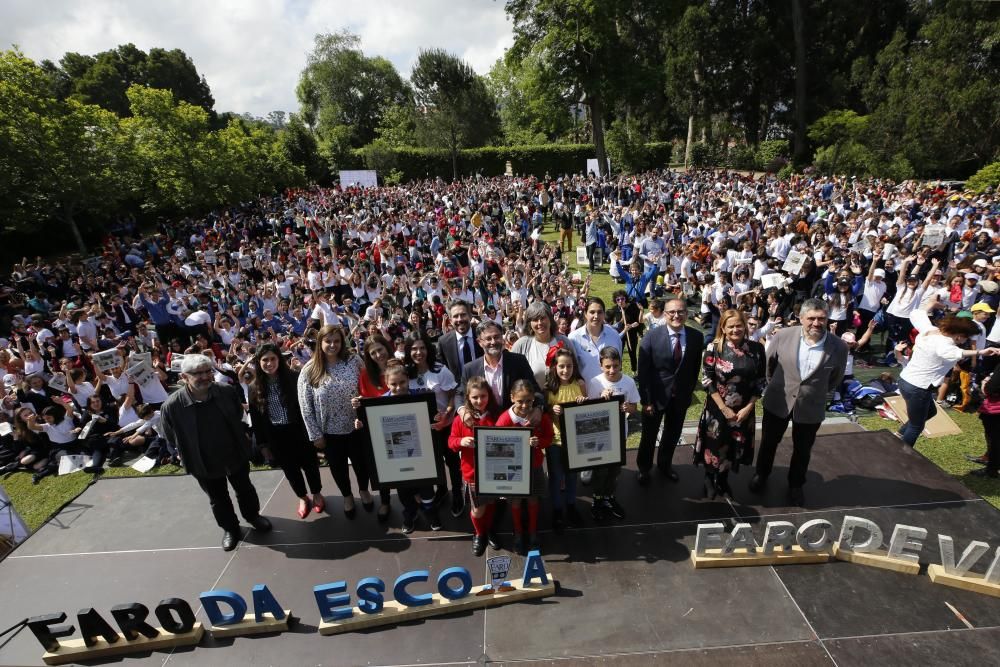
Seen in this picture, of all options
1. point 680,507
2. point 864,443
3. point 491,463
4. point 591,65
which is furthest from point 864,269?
point 591,65

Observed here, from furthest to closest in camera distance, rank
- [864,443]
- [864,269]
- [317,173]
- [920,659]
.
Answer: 1. [317,173]
2. [864,269]
3. [864,443]
4. [920,659]

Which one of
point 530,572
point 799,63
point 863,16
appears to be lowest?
point 530,572

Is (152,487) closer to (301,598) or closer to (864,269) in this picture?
(301,598)

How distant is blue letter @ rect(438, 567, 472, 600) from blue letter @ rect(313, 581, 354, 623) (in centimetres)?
75

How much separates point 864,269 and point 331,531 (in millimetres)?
10767

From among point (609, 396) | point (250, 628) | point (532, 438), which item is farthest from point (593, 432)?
point (250, 628)

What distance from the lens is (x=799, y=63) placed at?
35031mm

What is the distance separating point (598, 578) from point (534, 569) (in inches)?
26.1

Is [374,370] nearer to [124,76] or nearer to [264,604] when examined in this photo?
[264,604]

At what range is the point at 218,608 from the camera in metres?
4.05

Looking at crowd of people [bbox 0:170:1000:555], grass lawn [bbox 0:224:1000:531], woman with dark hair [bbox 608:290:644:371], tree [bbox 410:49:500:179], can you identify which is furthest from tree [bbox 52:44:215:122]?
woman with dark hair [bbox 608:290:644:371]

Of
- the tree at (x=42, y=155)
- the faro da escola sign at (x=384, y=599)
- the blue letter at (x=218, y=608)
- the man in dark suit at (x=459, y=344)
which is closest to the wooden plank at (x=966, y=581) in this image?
the faro da escola sign at (x=384, y=599)

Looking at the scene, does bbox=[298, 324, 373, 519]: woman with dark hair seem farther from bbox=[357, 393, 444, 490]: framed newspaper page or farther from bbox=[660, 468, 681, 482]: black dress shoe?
bbox=[660, 468, 681, 482]: black dress shoe

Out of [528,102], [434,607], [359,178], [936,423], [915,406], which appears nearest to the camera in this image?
[434,607]
